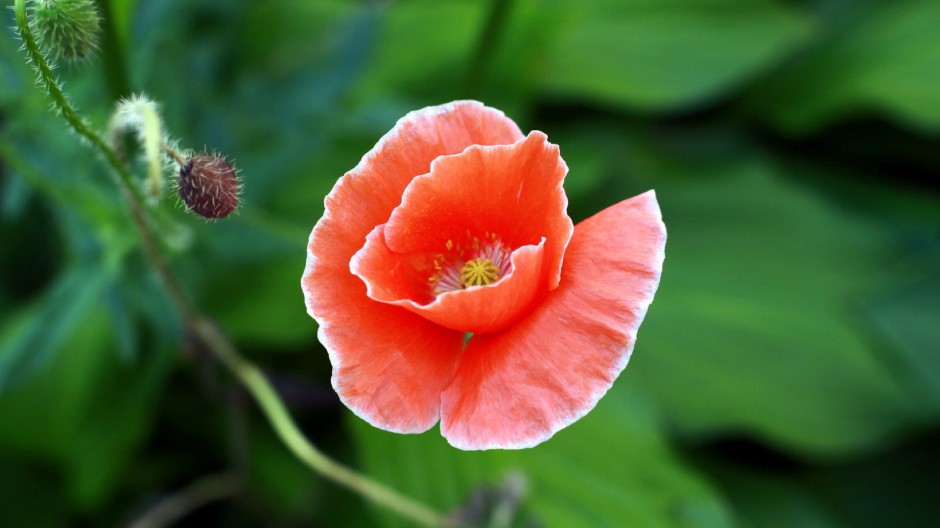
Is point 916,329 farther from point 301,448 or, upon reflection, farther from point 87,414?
point 87,414

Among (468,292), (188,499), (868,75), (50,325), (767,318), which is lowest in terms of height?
(767,318)

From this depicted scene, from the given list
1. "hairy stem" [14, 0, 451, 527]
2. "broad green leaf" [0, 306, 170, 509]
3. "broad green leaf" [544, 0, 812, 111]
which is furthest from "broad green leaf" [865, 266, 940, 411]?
"broad green leaf" [0, 306, 170, 509]

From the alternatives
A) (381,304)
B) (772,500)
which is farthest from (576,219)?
(381,304)

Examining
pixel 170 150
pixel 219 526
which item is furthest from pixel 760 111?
pixel 170 150

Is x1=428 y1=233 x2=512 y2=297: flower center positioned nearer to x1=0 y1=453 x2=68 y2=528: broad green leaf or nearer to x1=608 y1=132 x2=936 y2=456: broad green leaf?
x1=608 y1=132 x2=936 y2=456: broad green leaf

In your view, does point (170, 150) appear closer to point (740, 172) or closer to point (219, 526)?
point (219, 526)

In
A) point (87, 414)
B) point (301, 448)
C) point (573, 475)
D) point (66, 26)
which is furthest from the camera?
point (87, 414)
